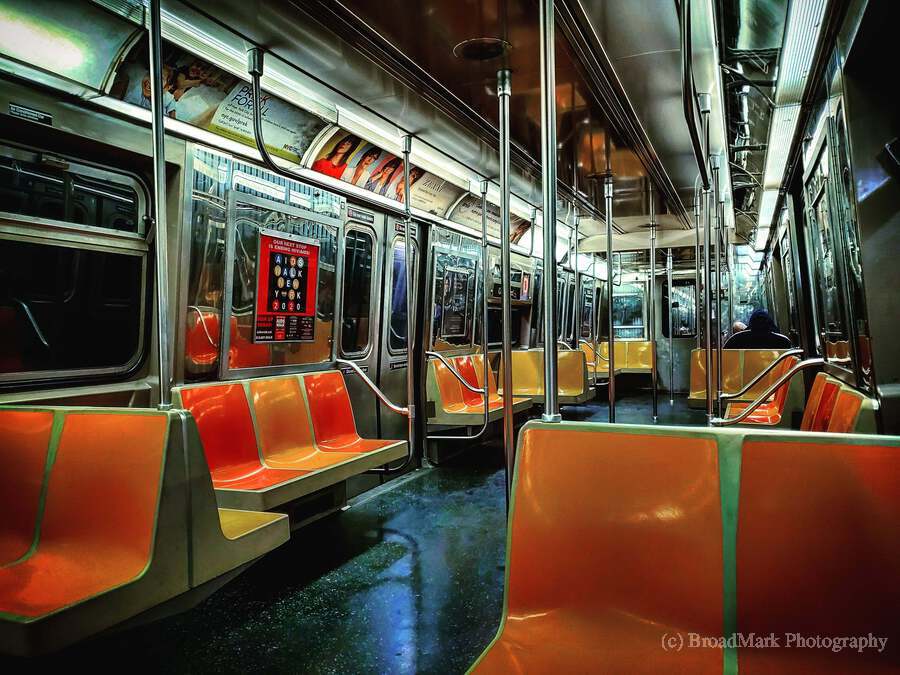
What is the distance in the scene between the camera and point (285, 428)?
374 centimetres

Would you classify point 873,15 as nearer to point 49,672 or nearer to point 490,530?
point 490,530

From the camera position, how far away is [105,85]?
2684 mm

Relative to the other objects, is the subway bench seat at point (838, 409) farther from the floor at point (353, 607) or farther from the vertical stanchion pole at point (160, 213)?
the vertical stanchion pole at point (160, 213)

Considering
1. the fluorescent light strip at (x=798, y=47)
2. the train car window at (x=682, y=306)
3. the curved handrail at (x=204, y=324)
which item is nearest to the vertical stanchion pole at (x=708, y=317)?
the fluorescent light strip at (x=798, y=47)

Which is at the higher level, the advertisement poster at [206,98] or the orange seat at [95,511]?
the advertisement poster at [206,98]

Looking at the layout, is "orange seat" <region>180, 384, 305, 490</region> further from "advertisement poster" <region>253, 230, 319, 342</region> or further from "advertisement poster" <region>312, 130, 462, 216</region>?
"advertisement poster" <region>312, 130, 462, 216</region>

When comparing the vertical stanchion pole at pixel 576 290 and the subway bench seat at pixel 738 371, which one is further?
the subway bench seat at pixel 738 371

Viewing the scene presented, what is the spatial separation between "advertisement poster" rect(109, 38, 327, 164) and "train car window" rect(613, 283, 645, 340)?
1026cm

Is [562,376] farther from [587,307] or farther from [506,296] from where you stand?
[506,296]

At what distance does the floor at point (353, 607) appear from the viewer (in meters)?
2.22

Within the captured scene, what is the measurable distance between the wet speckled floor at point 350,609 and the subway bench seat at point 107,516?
193mm

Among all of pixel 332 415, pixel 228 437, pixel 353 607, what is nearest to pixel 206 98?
pixel 228 437

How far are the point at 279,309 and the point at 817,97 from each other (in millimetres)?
3371

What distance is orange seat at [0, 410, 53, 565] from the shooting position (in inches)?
81.0
